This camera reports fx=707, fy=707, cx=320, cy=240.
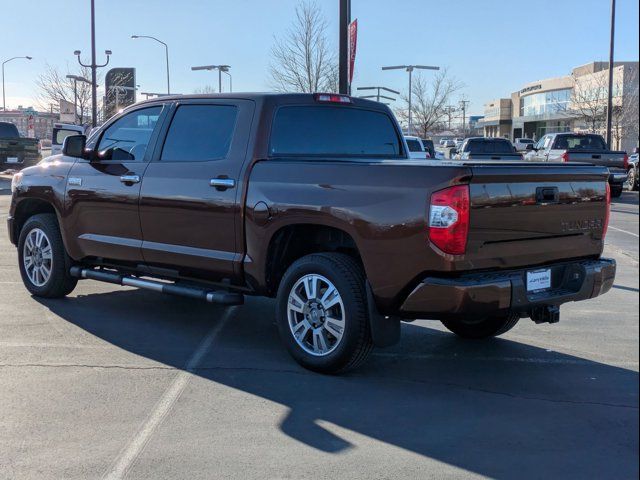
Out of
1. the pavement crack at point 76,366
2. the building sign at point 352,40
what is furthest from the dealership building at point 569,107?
the pavement crack at point 76,366

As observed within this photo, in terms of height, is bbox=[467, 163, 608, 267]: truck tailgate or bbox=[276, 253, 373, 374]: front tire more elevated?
bbox=[467, 163, 608, 267]: truck tailgate

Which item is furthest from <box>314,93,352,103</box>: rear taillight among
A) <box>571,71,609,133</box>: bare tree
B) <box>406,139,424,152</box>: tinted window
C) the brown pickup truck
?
<box>571,71,609,133</box>: bare tree

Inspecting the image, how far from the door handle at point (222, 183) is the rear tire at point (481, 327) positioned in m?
2.10

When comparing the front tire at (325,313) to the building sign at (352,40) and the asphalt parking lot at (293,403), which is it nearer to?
the asphalt parking lot at (293,403)

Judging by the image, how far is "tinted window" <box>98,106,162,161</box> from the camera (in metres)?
6.27

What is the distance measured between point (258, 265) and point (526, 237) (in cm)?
193

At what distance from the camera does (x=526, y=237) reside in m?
4.50

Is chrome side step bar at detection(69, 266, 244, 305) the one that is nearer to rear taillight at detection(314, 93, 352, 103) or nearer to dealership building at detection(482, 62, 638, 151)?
rear taillight at detection(314, 93, 352, 103)

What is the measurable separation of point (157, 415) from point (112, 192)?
8.84 ft

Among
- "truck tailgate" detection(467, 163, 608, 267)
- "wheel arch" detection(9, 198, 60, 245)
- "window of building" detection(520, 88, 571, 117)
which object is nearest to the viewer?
"truck tailgate" detection(467, 163, 608, 267)

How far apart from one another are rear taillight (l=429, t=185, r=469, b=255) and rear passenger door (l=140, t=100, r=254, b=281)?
170 cm

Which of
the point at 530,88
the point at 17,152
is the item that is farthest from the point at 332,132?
the point at 530,88

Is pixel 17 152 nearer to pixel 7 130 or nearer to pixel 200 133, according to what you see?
pixel 7 130

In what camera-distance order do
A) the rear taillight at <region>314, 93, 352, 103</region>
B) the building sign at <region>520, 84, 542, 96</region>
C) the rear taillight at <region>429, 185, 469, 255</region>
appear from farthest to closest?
the building sign at <region>520, 84, 542, 96</region> → the rear taillight at <region>314, 93, 352, 103</region> → the rear taillight at <region>429, 185, 469, 255</region>
